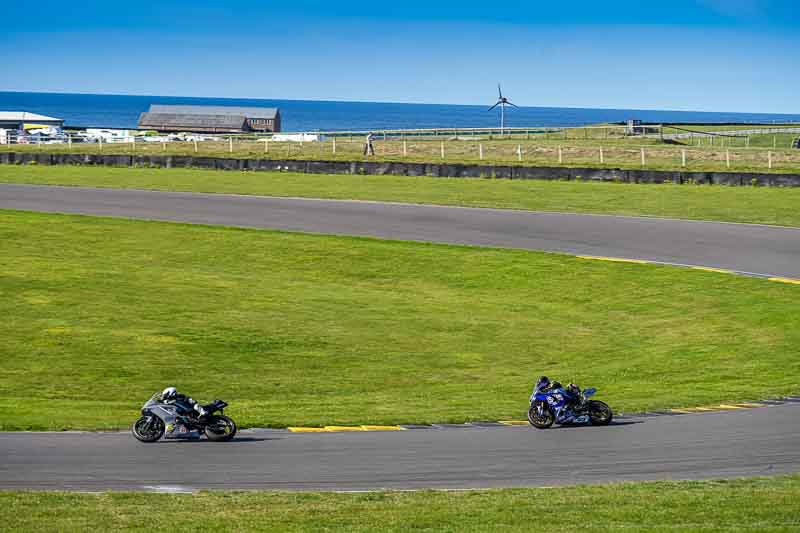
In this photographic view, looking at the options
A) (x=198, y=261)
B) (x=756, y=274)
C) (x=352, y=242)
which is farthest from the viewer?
(x=352, y=242)

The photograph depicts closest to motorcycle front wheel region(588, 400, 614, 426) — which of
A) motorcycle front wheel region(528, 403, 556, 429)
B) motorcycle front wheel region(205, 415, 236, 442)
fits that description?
motorcycle front wheel region(528, 403, 556, 429)

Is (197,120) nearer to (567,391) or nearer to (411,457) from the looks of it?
(567,391)

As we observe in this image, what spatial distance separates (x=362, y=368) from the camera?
2192cm

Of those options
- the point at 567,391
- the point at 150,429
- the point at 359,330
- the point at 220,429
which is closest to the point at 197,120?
the point at 359,330

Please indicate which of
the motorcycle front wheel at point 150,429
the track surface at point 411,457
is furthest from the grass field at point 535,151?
the motorcycle front wheel at point 150,429

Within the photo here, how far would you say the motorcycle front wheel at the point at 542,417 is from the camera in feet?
55.1

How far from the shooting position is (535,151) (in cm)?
8050

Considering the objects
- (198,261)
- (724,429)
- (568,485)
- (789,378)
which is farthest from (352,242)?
(568,485)

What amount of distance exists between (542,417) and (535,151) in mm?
64956

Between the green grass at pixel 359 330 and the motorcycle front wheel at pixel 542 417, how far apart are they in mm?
909

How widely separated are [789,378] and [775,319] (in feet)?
19.6

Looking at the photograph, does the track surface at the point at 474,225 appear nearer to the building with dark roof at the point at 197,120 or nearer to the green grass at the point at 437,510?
the green grass at the point at 437,510

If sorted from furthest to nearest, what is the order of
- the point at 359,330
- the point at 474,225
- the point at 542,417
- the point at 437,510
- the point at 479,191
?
the point at 479,191 → the point at 474,225 → the point at 359,330 → the point at 542,417 → the point at 437,510

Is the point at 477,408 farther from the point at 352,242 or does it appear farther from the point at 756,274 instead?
the point at 352,242
